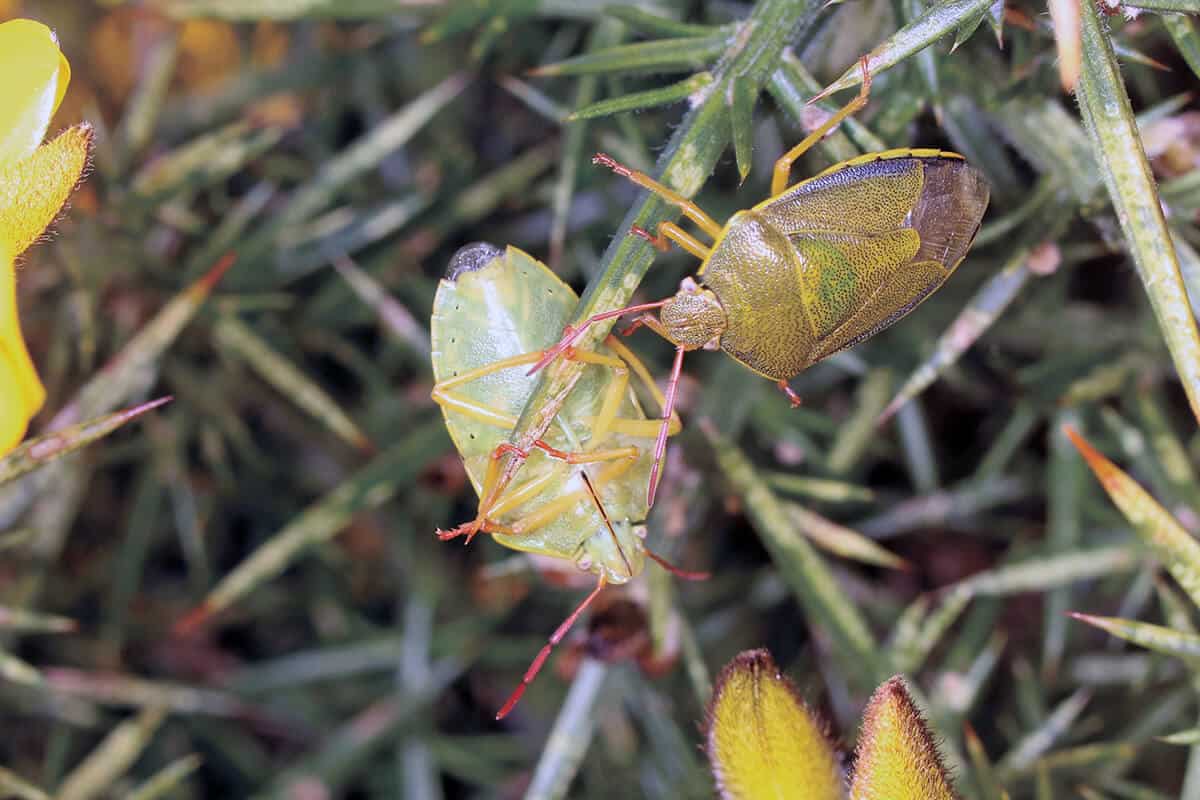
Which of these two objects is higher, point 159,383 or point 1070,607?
point 159,383

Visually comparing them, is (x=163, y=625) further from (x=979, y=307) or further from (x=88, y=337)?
(x=979, y=307)

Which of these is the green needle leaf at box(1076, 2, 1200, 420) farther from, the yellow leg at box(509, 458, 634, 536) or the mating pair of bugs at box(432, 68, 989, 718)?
the yellow leg at box(509, 458, 634, 536)


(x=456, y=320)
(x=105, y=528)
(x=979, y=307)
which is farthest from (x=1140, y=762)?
(x=105, y=528)

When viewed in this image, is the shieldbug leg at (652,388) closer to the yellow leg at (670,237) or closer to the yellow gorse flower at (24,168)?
the yellow leg at (670,237)

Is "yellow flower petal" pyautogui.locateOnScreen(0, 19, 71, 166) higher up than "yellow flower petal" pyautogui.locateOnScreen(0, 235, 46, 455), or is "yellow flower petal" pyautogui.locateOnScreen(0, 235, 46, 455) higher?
"yellow flower petal" pyautogui.locateOnScreen(0, 19, 71, 166)

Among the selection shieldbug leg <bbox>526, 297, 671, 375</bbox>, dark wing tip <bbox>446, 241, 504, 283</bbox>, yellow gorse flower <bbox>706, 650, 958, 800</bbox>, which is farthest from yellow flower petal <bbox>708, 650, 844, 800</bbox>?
dark wing tip <bbox>446, 241, 504, 283</bbox>

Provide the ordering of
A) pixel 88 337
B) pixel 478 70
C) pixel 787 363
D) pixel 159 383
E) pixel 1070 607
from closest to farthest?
pixel 787 363
pixel 88 337
pixel 1070 607
pixel 159 383
pixel 478 70

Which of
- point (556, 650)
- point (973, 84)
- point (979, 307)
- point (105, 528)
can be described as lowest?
point (556, 650)

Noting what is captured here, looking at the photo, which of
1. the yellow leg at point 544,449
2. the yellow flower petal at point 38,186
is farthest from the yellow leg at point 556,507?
the yellow flower petal at point 38,186
